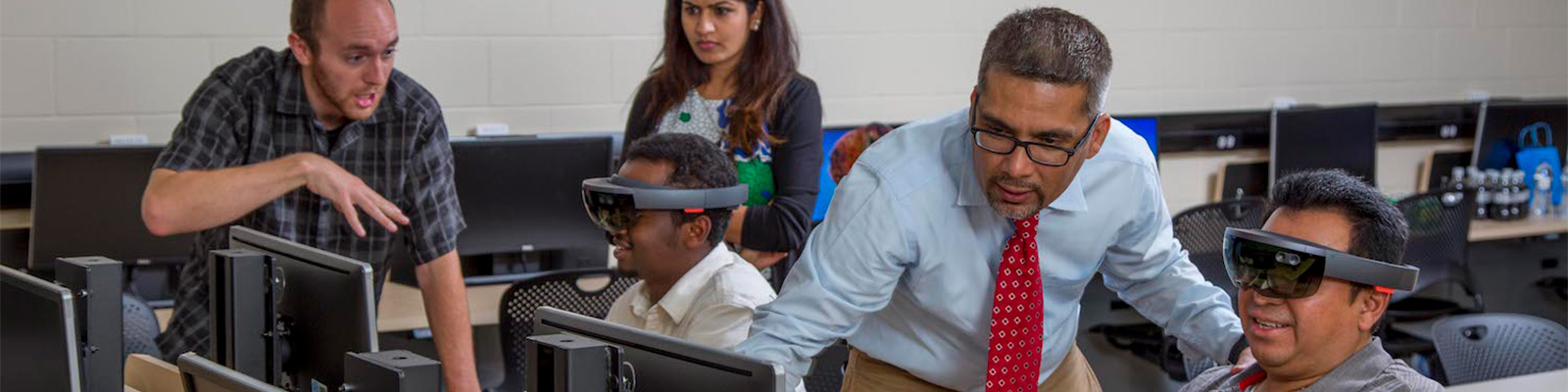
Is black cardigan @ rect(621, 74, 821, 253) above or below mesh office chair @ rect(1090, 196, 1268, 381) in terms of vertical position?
above

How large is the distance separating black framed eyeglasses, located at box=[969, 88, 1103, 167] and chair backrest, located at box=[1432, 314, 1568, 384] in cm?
167

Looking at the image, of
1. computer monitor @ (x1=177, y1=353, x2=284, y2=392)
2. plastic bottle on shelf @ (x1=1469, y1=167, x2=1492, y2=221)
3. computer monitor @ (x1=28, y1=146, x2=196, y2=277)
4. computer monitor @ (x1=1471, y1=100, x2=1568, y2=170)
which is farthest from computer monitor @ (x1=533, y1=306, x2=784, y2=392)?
computer monitor @ (x1=1471, y1=100, x2=1568, y2=170)

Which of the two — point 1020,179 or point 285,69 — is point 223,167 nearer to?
point 285,69

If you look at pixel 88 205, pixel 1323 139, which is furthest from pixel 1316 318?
pixel 1323 139

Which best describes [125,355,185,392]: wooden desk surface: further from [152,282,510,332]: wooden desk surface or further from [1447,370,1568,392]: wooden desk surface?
[1447,370,1568,392]: wooden desk surface

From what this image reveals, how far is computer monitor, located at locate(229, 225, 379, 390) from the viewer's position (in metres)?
1.93

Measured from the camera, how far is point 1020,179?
1.85m

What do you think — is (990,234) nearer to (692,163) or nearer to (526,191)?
(692,163)

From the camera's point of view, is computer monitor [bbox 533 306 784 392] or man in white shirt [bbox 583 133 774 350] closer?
computer monitor [bbox 533 306 784 392]

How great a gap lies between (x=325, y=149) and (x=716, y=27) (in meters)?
0.76

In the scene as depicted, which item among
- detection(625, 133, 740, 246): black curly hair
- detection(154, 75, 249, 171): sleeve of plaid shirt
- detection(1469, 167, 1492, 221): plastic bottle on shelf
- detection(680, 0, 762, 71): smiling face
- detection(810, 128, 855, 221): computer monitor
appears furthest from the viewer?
detection(1469, 167, 1492, 221): plastic bottle on shelf

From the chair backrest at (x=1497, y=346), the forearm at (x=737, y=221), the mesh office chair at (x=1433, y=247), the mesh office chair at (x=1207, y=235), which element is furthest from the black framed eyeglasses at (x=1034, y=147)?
the mesh office chair at (x=1433, y=247)

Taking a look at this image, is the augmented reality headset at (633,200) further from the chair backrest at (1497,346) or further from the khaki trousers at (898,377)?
the chair backrest at (1497,346)

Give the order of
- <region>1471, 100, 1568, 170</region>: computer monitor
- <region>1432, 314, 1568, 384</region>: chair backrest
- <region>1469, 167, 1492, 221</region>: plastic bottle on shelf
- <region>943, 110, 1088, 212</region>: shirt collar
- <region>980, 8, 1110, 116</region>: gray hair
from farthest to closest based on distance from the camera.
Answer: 1. <region>1471, 100, 1568, 170</region>: computer monitor
2. <region>1469, 167, 1492, 221</region>: plastic bottle on shelf
3. <region>1432, 314, 1568, 384</region>: chair backrest
4. <region>943, 110, 1088, 212</region>: shirt collar
5. <region>980, 8, 1110, 116</region>: gray hair
